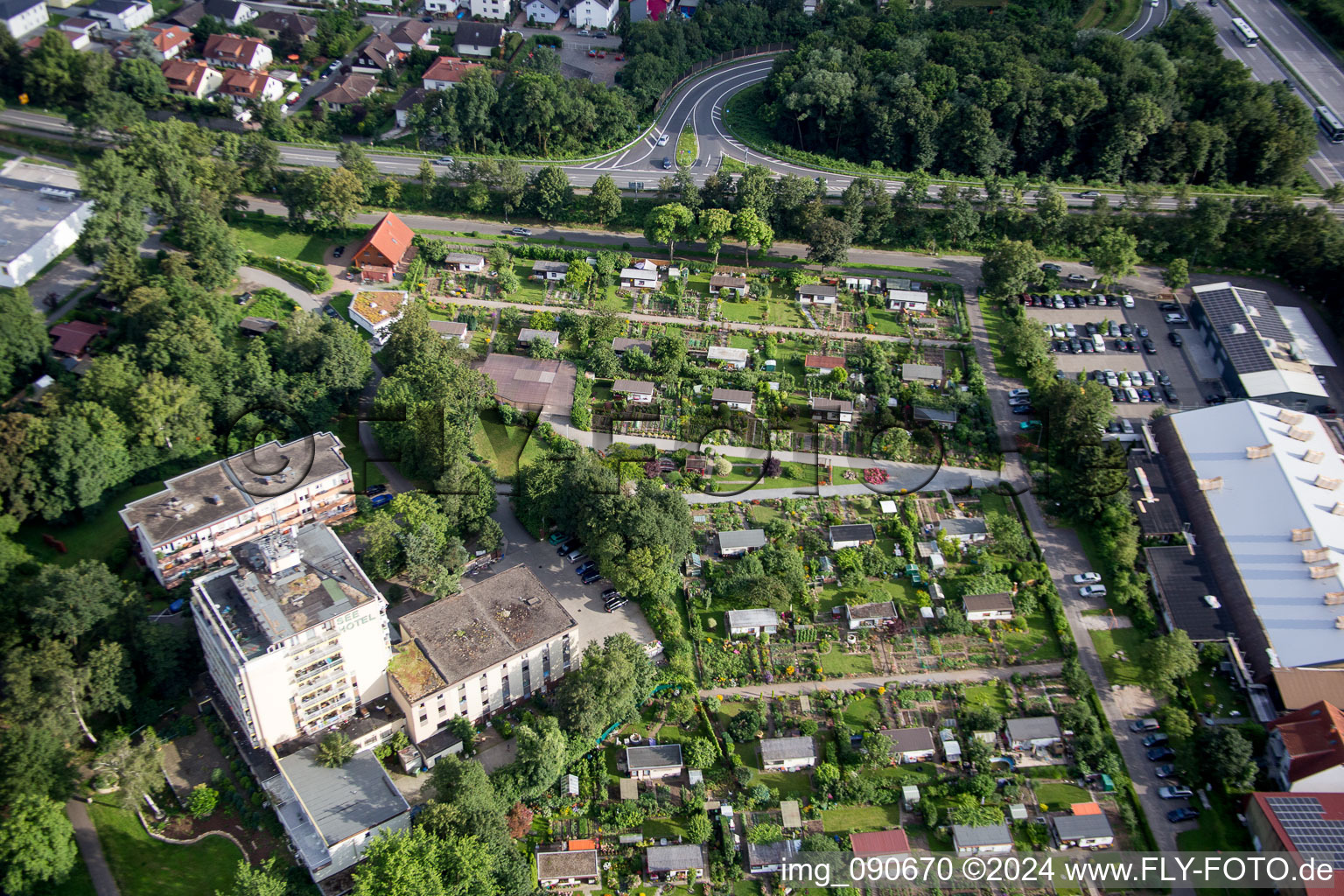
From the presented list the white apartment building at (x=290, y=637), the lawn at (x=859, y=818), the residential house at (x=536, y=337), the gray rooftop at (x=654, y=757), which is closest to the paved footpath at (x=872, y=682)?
the gray rooftop at (x=654, y=757)

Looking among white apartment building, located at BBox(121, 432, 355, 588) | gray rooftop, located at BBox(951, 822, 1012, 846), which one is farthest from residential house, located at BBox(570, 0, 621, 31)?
gray rooftop, located at BBox(951, 822, 1012, 846)

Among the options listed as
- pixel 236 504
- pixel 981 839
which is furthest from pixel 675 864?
pixel 236 504

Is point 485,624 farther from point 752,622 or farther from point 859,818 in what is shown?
point 859,818

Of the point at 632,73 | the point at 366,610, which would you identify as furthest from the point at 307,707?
the point at 632,73

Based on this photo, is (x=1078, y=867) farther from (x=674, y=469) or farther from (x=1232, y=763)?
(x=674, y=469)

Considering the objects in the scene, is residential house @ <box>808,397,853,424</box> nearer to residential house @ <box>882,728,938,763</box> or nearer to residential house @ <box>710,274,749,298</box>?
Result: residential house @ <box>710,274,749,298</box>

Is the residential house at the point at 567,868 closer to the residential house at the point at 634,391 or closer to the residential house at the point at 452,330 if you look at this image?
the residential house at the point at 634,391
